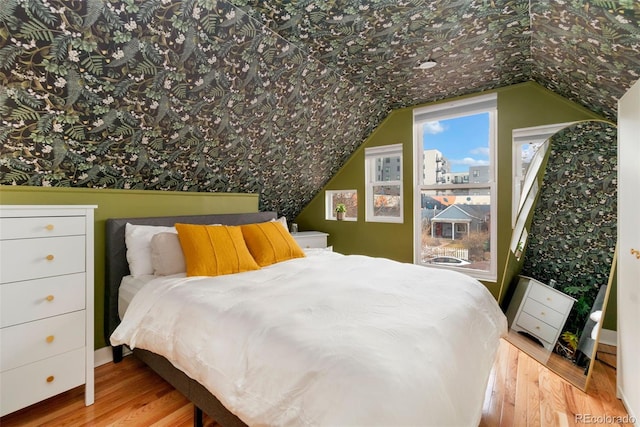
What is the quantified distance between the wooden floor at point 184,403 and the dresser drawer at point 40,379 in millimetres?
159

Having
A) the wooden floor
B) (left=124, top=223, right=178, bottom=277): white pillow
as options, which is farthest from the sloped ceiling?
the wooden floor

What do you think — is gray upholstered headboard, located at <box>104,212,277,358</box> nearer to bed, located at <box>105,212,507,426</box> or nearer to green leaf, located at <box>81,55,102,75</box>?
bed, located at <box>105,212,507,426</box>

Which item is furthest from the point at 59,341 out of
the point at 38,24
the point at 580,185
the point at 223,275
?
the point at 580,185

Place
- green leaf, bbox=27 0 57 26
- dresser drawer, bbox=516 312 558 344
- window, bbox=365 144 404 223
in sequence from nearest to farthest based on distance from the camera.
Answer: green leaf, bbox=27 0 57 26, dresser drawer, bbox=516 312 558 344, window, bbox=365 144 404 223

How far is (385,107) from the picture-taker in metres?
3.64

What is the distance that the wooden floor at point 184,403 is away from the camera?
1.65 m

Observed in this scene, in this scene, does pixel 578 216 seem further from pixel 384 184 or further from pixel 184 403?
pixel 184 403

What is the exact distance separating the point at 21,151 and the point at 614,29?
3.23 metres

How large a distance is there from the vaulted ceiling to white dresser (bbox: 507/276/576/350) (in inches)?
58.4

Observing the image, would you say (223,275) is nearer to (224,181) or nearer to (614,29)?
(224,181)

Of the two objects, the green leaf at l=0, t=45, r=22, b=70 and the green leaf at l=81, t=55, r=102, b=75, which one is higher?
the green leaf at l=81, t=55, r=102, b=75

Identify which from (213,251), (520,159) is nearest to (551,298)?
(520,159)

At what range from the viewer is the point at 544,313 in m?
2.49

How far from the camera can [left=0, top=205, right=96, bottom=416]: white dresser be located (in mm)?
1509
